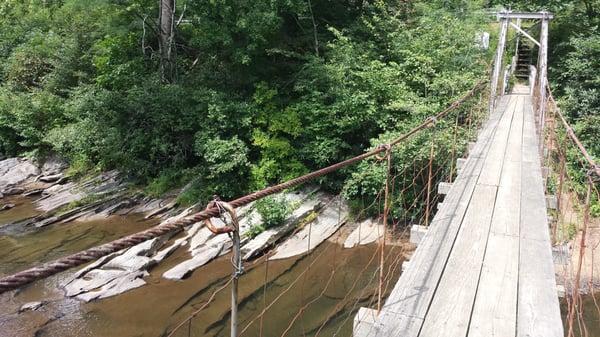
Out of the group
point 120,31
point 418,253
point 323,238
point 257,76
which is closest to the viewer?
point 418,253

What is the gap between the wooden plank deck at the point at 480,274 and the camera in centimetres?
210

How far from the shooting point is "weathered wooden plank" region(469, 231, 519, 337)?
6.89 ft

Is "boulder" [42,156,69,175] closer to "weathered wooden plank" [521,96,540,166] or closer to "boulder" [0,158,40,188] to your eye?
"boulder" [0,158,40,188]

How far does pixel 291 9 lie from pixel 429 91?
352 centimetres

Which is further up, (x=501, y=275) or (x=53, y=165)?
(x=501, y=275)

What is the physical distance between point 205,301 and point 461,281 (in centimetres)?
476

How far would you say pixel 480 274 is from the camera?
2590 mm

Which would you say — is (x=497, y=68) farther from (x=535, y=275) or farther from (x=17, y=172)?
(x=17, y=172)

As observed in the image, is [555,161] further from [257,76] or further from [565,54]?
[257,76]

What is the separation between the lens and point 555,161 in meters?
9.30

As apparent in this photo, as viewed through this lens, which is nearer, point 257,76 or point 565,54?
point 257,76

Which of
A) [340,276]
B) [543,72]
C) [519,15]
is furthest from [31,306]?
[519,15]

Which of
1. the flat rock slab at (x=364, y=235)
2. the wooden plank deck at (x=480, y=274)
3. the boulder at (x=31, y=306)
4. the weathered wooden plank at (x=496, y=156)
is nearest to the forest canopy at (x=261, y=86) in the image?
the flat rock slab at (x=364, y=235)

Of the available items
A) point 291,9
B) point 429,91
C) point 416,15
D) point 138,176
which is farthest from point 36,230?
point 416,15
